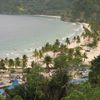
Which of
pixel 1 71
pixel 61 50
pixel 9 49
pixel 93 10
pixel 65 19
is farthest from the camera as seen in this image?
pixel 65 19

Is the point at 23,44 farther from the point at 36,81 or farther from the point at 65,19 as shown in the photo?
the point at 65,19

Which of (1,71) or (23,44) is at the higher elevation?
(23,44)

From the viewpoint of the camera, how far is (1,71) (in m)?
63.0

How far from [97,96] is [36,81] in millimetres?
12306

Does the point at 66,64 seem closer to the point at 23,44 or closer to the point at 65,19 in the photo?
the point at 23,44

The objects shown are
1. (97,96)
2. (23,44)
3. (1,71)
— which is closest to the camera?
(97,96)

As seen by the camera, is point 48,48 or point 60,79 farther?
point 48,48

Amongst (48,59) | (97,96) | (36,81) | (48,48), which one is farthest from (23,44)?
(97,96)

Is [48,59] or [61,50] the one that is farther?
[61,50]

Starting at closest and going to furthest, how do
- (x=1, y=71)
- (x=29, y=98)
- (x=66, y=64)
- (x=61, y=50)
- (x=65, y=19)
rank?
(x=29, y=98)
(x=66, y=64)
(x=1, y=71)
(x=61, y=50)
(x=65, y=19)

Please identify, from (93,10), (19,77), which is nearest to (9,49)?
(19,77)

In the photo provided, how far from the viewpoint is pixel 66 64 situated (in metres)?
53.7

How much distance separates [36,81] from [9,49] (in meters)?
61.7

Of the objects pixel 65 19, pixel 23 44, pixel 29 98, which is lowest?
pixel 29 98
